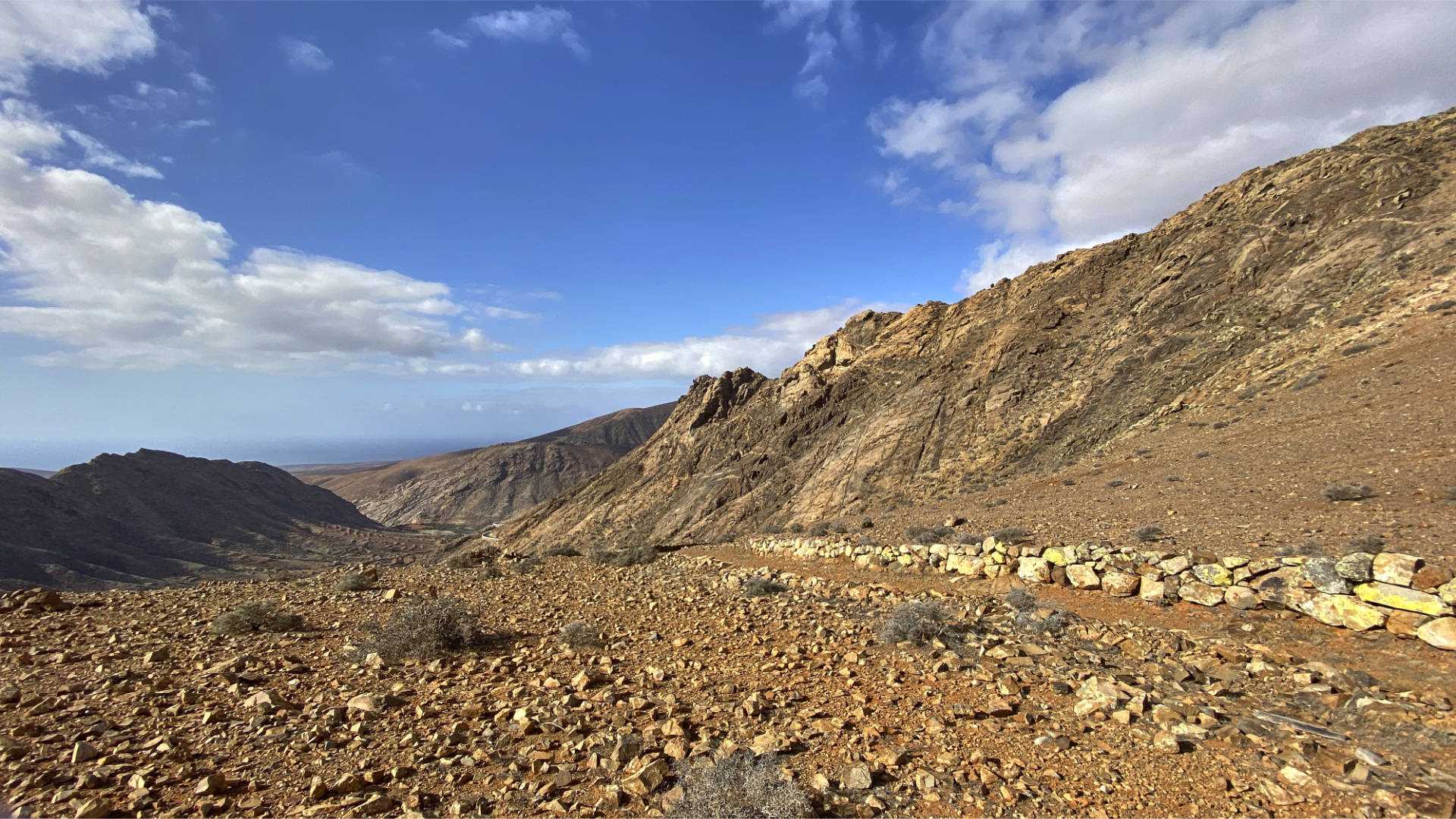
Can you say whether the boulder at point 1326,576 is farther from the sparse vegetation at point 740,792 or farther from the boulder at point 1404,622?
the sparse vegetation at point 740,792

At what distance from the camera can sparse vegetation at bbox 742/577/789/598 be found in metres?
10.4

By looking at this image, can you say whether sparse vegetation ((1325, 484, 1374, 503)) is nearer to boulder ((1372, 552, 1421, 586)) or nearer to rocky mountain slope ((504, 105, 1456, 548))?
boulder ((1372, 552, 1421, 586))

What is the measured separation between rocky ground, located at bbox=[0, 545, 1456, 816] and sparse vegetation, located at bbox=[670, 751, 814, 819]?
0.12 m

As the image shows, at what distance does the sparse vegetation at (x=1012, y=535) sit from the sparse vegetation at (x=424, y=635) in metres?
9.72

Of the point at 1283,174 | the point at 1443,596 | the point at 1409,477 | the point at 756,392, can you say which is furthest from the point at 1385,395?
the point at 756,392

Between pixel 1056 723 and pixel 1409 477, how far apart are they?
1137 cm

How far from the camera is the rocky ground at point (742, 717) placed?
13.2 feet

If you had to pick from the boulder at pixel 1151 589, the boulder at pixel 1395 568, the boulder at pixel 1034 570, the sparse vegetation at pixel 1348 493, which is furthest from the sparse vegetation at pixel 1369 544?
the boulder at pixel 1034 570

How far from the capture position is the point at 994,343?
122 feet

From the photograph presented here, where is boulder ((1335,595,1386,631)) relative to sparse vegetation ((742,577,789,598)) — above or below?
above

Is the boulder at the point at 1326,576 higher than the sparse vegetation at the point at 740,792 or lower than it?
higher

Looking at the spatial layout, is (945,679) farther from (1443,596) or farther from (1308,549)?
(1308,549)

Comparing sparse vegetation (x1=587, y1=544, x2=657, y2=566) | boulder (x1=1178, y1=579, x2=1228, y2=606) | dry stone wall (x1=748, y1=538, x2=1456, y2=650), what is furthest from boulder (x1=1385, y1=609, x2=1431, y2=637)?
sparse vegetation (x1=587, y1=544, x2=657, y2=566)

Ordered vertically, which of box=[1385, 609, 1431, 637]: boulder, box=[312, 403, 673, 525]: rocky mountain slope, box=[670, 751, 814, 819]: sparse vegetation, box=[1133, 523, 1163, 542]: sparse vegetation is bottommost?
box=[312, 403, 673, 525]: rocky mountain slope
